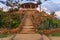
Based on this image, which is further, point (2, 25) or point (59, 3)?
point (59, 3)

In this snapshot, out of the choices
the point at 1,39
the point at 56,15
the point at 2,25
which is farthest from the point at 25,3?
the point at 1,39

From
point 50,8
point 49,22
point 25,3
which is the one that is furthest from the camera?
point 25,3

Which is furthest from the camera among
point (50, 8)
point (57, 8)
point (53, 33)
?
point (50, 8)

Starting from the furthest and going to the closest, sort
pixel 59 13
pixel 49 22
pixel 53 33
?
pixel 59 13 → pixel 49 22 → pixel 53 33

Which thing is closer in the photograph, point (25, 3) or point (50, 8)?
point (50, 8)

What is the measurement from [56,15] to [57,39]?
5891 millimetres

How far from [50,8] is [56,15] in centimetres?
187

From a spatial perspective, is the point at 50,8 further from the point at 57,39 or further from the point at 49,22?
the point at 57,39

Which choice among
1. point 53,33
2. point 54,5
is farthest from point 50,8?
point 53,33

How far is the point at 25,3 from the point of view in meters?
29.1

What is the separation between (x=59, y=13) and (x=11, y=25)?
3.90 m

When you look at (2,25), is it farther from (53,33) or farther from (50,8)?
(50,8)

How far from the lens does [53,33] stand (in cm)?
839

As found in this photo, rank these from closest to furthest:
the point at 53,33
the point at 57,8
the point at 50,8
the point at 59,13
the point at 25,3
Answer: the point at 53,33 < the point at 59,13 < the point at 57,8 < the point at 50,8 < the point at 25,3
